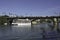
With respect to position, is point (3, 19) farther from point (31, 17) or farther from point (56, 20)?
point (56, 20)

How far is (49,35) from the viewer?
90.0 feet

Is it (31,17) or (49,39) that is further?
(31,17)

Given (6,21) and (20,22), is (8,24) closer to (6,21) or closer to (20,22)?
(6,21)

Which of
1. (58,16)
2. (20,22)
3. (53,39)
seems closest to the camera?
(53,39)

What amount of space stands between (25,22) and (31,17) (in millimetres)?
56585

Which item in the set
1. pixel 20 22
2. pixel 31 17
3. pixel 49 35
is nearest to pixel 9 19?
pixel 31 17

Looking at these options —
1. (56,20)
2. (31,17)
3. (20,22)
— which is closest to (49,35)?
(31,17)

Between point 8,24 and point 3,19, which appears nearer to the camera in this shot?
point 3,19

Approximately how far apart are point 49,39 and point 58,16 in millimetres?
76933

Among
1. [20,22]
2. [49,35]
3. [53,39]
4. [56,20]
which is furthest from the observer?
[20,22]

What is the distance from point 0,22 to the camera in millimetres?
102250

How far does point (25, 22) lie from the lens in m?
158

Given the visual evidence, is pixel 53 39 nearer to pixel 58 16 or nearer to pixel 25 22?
pixel 58 16

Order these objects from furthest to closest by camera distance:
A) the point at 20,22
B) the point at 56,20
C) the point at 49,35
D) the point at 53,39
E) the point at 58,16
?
the point at 20,22 < the point at 56,20 < the point at 58,16 < the point at 49,35 < the point at 53,39
